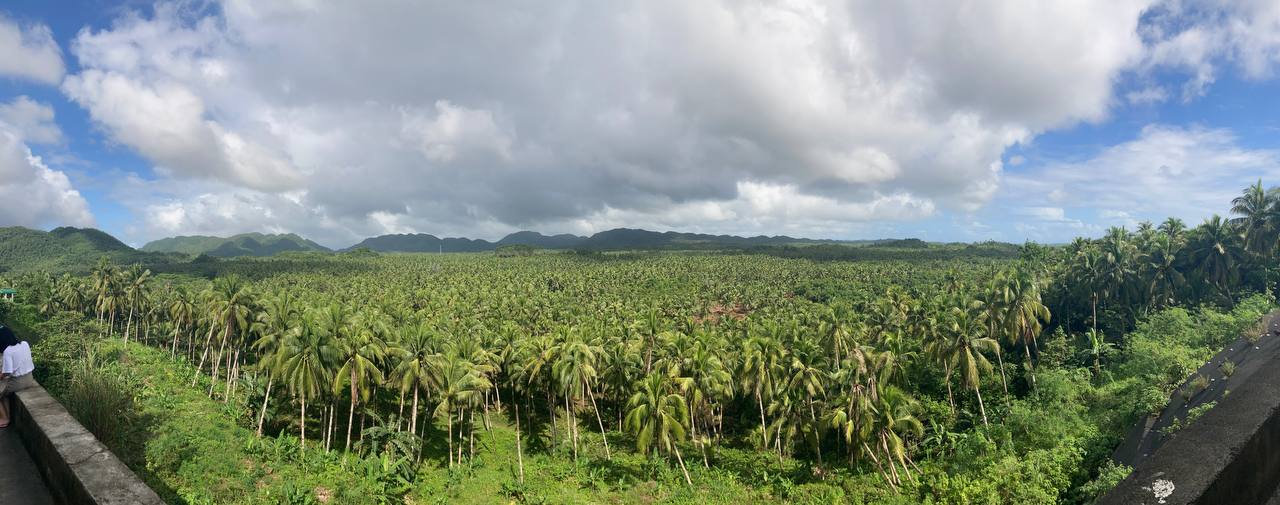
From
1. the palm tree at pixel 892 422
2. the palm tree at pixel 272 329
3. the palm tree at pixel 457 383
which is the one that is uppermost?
the palm tree at pixel 272 329

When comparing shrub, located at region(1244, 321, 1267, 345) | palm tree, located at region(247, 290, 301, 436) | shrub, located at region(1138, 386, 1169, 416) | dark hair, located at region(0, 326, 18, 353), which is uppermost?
dark hair, located at region(0, 326, 18, 353)

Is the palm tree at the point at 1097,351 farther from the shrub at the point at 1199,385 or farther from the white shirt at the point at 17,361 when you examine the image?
the white shirt at the point at 17,361

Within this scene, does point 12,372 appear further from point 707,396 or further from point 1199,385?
point 707,396

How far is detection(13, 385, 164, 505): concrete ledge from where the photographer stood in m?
7.23

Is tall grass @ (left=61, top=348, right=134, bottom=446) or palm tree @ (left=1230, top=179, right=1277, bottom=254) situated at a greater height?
palm tree @ (left=1230, top=179, right=1277, bottom=254)

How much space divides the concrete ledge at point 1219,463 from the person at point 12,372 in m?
23.4

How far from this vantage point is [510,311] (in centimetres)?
9706

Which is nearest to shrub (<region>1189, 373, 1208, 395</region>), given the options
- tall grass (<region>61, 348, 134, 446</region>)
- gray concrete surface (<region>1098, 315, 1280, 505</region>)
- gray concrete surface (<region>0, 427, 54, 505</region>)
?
gray concrete surface (<region>1098, 315, 1280, 505</region>)

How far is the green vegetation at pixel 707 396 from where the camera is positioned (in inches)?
1329

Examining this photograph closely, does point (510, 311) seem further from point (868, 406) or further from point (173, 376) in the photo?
point (868, 406)

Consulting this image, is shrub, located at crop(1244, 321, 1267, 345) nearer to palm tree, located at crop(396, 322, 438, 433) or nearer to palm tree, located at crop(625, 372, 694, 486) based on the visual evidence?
palm tree, located at crop(625, 372, 694, 486)

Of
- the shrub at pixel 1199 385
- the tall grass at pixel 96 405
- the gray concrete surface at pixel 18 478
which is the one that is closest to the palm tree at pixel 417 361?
the tall grass at pixel 96 405

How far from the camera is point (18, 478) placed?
8.92 meters

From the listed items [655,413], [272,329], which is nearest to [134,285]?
[272,329]
